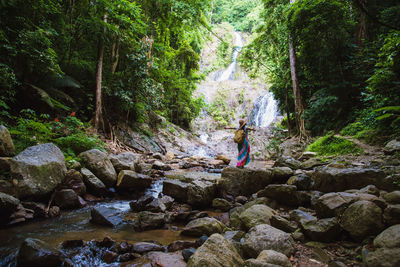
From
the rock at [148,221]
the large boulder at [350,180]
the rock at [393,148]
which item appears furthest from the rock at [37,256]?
the rock at [393,148]

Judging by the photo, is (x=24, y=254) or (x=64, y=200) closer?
(x=24, y=254)

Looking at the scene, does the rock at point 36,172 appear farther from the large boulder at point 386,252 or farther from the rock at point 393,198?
the rock at point 393,198

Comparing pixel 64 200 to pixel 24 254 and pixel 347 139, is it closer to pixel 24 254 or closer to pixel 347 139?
pixel 24 254

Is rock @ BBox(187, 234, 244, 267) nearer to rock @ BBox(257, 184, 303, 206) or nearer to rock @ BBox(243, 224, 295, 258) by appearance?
rock @ BBox(243, 224, 295, 258)

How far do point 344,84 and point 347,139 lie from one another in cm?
292

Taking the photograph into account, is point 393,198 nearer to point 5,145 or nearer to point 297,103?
point 5,145

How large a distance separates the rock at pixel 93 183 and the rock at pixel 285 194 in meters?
4.01

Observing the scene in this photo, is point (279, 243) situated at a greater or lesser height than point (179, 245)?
greater

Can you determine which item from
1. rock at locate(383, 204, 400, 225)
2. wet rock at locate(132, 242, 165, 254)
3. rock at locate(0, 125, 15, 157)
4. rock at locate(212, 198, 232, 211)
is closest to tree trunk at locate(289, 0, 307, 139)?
rock at locate(212, 198, 232, 211)

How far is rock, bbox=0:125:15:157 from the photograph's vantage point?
402 centimetres

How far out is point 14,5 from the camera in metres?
6.00

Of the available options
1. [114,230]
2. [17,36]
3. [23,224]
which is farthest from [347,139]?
[17,36]

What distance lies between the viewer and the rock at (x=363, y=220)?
2.40m

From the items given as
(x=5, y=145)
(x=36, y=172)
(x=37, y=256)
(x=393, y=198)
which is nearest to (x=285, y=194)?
(x=393, y=198)
